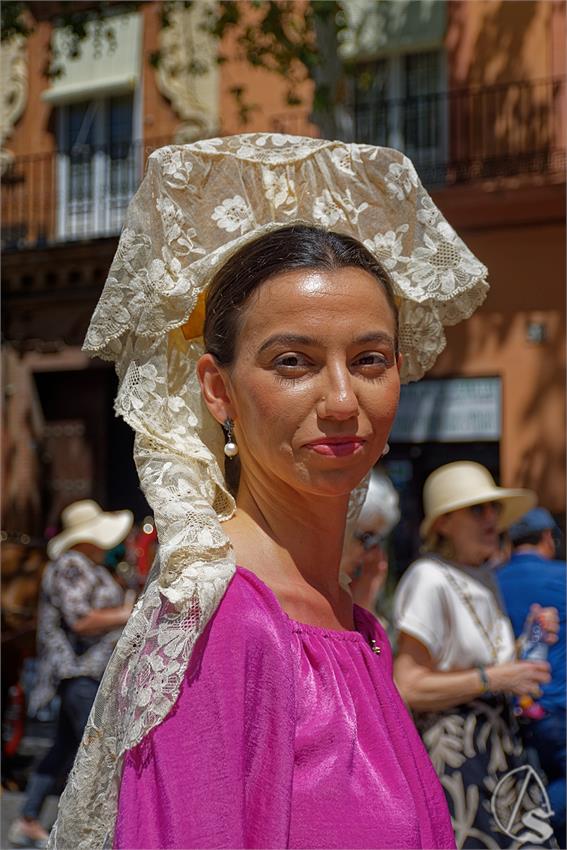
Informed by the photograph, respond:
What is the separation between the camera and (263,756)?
1.46m

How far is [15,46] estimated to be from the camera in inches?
639

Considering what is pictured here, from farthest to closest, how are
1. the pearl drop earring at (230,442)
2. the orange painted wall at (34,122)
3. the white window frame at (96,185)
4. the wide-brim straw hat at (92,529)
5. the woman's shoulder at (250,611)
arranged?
the orange painted wall at (34,122) → the white window frame at (96,185) → the wide-brim straw hat at (92,529) → the pearl drop earring at (230,442) → the woman's shoulder at (250,611)

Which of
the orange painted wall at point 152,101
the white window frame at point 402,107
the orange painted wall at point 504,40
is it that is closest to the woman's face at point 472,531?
the orange painted wall at point 504,40

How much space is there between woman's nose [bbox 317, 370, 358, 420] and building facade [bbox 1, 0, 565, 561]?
9046 millimetres

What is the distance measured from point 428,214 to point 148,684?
3.51 ft

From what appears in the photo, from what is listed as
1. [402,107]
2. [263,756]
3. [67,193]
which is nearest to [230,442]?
[263,756]

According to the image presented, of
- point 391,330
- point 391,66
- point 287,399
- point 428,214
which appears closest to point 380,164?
point 428,214

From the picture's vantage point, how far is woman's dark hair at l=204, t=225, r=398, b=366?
5.67 ft

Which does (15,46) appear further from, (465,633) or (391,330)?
(391,330)

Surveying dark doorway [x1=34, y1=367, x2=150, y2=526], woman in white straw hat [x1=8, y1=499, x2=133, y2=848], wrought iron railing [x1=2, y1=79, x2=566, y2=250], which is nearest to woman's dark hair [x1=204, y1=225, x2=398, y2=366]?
woman in white straw hat [x1=8, y1=499, x2=133, y2=848]

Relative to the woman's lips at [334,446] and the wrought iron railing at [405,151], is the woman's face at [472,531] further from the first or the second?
the wrought iron railing at [405,151]

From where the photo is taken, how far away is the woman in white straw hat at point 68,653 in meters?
5.90

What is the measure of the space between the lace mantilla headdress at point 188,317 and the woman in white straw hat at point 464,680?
5.91ft

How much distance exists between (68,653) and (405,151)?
966cm
